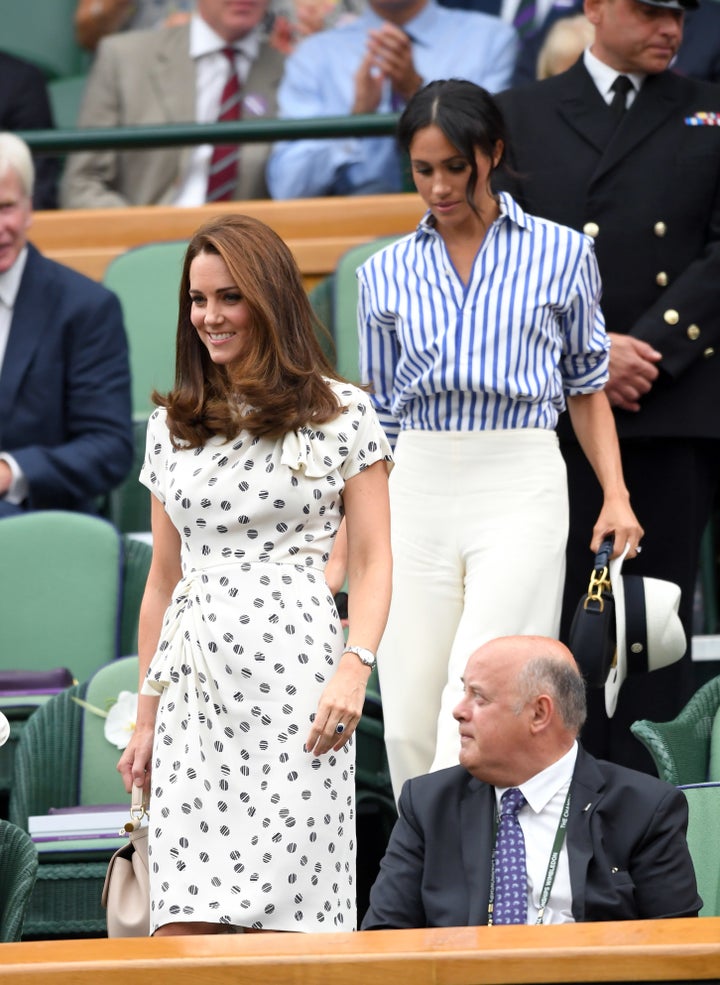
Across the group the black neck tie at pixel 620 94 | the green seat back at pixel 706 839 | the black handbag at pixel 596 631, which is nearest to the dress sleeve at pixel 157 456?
the black handbag at pixel 596 631

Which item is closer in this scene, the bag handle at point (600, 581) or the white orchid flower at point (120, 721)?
the bag handle at point (600, 581)

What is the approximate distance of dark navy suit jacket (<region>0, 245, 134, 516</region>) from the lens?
5.69 meters

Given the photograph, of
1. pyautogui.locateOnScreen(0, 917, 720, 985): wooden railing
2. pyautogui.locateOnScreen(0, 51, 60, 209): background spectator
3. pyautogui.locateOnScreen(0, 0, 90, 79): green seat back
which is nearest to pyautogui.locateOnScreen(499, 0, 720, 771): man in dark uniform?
pyautogui.locateOnScreen(0, 917, 720, 985): wooden railing

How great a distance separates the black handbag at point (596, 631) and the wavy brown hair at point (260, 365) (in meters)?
0.96

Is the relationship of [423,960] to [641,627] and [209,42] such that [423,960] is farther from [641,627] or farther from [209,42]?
[209,42]

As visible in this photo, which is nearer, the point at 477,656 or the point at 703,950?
the point at 703,950

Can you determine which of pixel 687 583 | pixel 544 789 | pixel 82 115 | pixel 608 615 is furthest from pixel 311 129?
pixel 544 789

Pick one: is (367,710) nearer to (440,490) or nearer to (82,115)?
(440,490)

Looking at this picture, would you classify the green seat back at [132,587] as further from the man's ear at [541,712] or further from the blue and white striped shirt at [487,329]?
the man's ear at [541,712]

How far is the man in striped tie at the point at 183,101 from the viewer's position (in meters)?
7.61

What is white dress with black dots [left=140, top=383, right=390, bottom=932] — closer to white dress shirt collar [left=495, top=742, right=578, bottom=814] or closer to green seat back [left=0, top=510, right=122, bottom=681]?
white dress shirt collar [left=495, top=742, right=578, bottom=814]

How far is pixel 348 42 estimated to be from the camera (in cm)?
778

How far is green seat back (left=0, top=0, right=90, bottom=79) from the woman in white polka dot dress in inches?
260

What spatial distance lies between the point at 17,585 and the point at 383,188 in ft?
8.67
